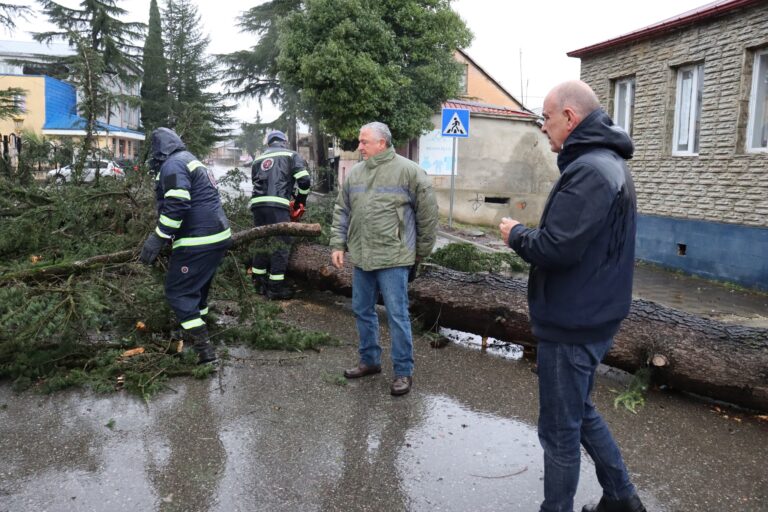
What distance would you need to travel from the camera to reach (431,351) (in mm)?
5602

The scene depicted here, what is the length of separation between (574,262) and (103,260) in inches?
163

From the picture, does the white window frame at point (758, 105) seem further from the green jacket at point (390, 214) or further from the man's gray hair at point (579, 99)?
the man's gray hair at point (579, 99)

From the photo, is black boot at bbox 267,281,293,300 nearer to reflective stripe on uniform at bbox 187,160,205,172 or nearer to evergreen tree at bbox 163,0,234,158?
reflective stripe on uniform at bbox 187,160,205,172

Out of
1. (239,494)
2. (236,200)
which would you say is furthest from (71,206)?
(239,494)

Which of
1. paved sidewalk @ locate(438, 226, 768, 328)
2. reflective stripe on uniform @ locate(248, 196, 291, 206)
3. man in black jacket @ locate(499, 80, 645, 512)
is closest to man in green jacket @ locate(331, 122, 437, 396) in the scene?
man in black jacket @ locate(499, 80, 645, 512)

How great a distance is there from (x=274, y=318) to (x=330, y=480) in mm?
3016

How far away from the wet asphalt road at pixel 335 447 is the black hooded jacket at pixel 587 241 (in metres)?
1.13

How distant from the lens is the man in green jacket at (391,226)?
440 cm

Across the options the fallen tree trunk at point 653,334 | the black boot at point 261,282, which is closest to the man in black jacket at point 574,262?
the fallen tree trunk at point 653,334

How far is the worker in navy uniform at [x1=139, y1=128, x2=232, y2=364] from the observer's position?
4.68m

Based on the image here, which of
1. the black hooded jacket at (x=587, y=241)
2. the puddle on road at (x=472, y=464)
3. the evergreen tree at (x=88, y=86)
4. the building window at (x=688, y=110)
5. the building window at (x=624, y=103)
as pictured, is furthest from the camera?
the building window at (x=624, y=103)

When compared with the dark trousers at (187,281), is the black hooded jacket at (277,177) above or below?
above

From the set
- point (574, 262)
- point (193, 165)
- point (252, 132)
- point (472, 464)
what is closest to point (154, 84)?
point (252, 132)

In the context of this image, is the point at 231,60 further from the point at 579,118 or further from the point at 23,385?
the point at 579,118
